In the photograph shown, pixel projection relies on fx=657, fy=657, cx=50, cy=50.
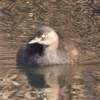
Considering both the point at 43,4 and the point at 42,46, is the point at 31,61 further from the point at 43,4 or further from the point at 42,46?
the point at 43,4

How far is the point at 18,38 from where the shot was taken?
14.2 meters

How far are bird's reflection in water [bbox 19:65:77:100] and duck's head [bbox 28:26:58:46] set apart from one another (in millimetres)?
492

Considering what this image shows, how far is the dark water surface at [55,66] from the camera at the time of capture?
1100 cm

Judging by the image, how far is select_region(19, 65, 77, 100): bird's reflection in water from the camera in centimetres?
1096

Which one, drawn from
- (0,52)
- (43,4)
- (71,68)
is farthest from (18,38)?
(43,4)

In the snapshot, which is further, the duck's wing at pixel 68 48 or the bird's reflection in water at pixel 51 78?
the duck's wing at pixel 68 48

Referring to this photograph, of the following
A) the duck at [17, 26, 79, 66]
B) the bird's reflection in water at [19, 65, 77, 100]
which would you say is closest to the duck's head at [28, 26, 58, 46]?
the duck at [17, 26, 79, 66]

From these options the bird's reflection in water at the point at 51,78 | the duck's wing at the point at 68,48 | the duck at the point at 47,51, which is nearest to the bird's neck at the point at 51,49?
the duck at the point at 47,51

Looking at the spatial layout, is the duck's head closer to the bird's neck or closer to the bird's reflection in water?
the bird's neck

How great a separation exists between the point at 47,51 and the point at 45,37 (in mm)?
339

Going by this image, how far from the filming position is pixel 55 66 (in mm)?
12672

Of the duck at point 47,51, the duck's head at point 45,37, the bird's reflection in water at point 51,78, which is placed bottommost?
the bird's reflection in water at point 51,78

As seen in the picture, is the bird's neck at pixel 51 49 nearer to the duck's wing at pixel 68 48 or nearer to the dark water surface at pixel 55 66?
the duck's wing at pixel 68 48

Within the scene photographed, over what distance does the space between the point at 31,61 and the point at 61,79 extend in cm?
104
